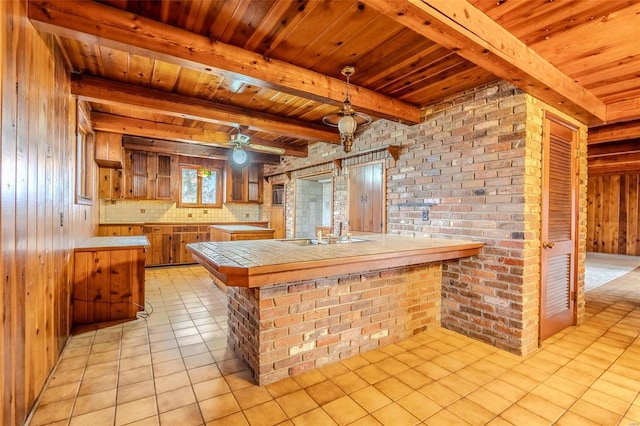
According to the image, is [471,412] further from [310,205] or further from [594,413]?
[310,205]

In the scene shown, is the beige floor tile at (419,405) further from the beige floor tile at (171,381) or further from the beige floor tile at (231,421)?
the beige floor tile at (171,381)

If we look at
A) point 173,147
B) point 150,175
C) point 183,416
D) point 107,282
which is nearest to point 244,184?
point 173,147

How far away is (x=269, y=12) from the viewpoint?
1889 mm

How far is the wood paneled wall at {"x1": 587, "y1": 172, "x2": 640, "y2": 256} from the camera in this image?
8195mm

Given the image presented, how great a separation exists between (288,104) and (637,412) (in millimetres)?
3981

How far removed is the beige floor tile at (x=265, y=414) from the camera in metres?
1.76

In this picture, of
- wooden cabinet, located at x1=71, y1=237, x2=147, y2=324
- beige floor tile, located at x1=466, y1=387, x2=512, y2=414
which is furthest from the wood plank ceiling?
beige floor tile, located at x1=466, y1=387, x2=512, y2=414

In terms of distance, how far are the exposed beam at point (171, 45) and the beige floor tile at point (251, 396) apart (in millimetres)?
2307

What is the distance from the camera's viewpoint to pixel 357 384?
216 centimetres

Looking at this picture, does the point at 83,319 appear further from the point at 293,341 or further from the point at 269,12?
the point at 269,12

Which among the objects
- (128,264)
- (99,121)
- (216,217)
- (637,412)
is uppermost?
(99,121)

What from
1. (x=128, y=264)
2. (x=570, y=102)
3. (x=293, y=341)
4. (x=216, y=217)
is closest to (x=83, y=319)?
(x=128, y=264)

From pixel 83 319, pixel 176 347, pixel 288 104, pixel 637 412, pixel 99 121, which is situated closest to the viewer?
pixel 637 412

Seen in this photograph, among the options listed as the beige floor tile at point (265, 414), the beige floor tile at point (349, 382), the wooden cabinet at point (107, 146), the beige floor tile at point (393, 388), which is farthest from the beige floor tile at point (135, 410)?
the wooden cabinet at point (107, 146)
